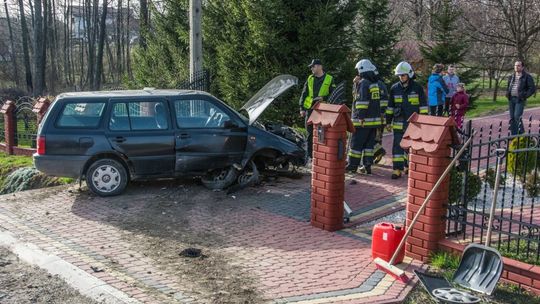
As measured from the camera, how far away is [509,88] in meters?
13.6

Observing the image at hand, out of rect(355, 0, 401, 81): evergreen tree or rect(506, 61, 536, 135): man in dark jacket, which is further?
rect(355, 0, 401, 81): evergreen tree

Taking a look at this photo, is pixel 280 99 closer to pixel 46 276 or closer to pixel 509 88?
pixel 509 88

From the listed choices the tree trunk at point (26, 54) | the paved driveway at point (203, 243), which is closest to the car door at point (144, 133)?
the paved driveway at point (203, 243)

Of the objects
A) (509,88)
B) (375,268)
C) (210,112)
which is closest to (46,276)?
(375,268)

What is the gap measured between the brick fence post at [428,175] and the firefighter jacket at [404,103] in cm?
329

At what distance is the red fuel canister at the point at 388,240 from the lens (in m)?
6.00

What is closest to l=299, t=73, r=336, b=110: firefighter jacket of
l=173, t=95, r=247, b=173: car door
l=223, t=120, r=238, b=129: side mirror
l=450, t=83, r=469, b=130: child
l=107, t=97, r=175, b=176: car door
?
l=173, t=95, r=247, b=173: car door

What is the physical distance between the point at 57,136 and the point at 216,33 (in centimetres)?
914

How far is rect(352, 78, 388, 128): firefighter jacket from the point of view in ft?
31.7

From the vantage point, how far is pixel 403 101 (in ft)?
31.0

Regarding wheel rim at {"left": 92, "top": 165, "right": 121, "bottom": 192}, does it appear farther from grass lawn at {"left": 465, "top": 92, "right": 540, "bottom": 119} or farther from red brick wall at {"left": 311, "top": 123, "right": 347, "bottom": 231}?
grass lawn at {"left": 465, "top": 92, "right": 540, "bottom": 119}

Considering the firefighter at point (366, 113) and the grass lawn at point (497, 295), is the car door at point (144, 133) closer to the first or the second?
the firefighter at point (366, 113)

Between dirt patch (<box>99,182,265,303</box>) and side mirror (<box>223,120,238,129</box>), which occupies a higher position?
side mirror (<box>223,120,238,129</box>)

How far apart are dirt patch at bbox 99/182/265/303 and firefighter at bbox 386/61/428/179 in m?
3.11
